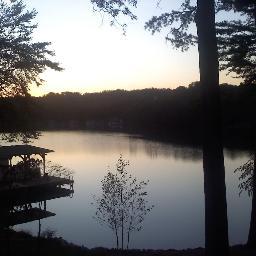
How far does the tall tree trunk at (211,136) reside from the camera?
7.16 metres

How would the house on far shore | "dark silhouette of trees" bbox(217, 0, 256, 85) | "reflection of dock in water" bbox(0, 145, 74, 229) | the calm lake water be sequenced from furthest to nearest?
the calm lake water → the house on far shore → "reflection of dock in water" bbox(0, 145, 74, 229) → "dark silhouette of trees" bbox(217, 0, 256, 85)

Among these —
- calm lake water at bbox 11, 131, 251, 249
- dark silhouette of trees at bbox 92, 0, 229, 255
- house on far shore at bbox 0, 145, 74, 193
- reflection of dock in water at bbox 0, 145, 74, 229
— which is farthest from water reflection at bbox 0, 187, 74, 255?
dark silhouette of trees at bbox 92, 0, 229, 255

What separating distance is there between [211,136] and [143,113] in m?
146

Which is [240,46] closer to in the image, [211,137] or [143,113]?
[211,137]

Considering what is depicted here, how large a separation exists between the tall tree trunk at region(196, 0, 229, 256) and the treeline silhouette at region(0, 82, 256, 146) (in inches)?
2177

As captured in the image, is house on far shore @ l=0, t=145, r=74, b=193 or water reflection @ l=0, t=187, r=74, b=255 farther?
house on far shore @ l=0, t=145, r=74, b=193

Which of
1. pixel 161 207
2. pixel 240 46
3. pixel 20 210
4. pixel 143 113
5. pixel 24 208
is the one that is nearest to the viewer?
pixel 240 46

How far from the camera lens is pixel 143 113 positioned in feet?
501

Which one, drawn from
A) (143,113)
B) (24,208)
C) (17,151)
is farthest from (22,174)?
(143,113)

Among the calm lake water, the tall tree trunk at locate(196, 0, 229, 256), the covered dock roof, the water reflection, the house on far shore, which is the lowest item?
the calm lake water

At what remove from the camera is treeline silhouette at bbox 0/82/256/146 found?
9100cm

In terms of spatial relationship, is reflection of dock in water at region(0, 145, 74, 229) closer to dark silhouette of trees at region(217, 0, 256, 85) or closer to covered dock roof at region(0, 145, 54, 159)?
covered dock roof at region(0, 145, 54, 159)

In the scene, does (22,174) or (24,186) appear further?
(22,174)

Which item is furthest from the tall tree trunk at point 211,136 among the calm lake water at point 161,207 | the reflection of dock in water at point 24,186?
the calm lake water at point 161,207
